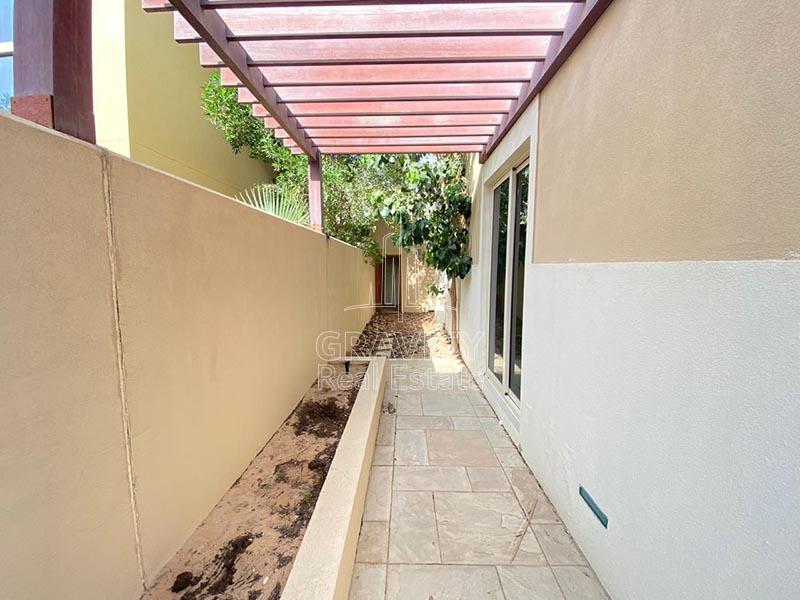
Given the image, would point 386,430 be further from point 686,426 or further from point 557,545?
point 686,426

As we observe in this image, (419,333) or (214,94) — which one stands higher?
(214,94)

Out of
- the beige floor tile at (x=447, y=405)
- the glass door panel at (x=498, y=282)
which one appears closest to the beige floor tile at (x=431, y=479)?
the beige floor tile at (x=447, y=405)

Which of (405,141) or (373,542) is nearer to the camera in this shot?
(373,542)

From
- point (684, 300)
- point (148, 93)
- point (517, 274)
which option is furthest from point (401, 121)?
point (148, 93)

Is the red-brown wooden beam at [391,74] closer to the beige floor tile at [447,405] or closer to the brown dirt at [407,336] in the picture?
Answer: the beige floor tile at [447,405]

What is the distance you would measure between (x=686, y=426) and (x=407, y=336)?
6.95m

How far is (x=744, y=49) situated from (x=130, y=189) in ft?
7.12

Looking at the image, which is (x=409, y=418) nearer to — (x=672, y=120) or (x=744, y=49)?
(x=672, y=120)

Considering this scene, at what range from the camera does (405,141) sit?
409cm

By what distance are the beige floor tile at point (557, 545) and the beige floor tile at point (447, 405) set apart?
1.65 metres

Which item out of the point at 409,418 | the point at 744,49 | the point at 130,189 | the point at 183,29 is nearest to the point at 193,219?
the point at 130,189

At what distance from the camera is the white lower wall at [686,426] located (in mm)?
905

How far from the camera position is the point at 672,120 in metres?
1.27

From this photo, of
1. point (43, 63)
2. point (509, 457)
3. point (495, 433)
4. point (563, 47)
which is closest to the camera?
point (43, 63)
